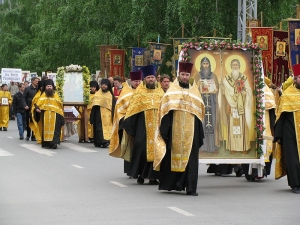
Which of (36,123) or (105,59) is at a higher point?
(105,59)

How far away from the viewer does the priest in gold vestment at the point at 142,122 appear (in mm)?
15828

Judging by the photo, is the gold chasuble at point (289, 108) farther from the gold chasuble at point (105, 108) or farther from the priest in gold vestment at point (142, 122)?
the gold chasuble at point (105, 108)

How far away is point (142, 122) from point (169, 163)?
194cm

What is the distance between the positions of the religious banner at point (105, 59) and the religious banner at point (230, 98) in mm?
24921

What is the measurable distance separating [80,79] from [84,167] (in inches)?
345

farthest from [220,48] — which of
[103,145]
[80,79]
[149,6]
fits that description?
[149,6]

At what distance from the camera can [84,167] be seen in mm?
18766

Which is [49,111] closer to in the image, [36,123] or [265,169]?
[36,123]

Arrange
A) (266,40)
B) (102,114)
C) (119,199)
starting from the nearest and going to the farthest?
(119,199)
(102,114)
(266,40)

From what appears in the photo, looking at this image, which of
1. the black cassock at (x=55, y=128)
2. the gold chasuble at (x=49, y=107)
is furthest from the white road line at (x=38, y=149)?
the gold chasuble at (x=49, y=107)

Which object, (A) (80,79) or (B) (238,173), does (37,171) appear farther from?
(A) (80,79)

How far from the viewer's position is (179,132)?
14.0m

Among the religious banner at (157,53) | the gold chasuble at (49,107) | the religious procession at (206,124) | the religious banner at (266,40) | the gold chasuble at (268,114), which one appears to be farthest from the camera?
the religious banner at (157,53)

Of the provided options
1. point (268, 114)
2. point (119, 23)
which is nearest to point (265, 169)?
point (268, 114)
